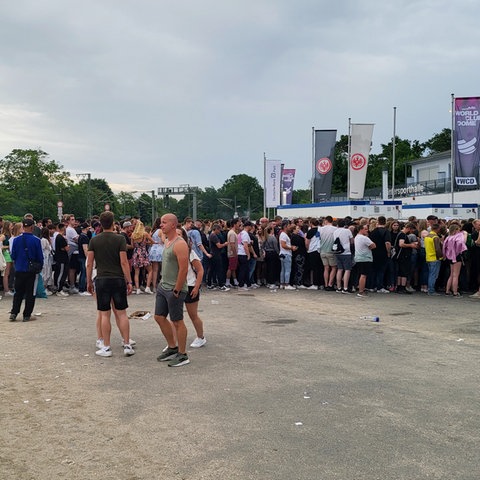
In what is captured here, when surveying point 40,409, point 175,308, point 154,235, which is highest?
point 154,235

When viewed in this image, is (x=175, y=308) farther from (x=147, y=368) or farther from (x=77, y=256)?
(x=77, y=256)

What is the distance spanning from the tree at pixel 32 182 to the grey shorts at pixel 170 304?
63525mm

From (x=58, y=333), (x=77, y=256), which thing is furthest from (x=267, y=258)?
(x=58, y=333)

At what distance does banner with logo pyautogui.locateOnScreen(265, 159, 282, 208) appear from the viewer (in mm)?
39469

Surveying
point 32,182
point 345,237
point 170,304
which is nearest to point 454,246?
point 345,237

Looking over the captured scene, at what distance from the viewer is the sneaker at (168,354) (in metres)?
7.35

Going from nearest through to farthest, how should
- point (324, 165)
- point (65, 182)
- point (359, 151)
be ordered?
1. point (359, 151)
2. point (324, 165)
3. point (65, 182)

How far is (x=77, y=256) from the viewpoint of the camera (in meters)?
14.5

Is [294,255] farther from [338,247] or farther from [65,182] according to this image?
[65,182]

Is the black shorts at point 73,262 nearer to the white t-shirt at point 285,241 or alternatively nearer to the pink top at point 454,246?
the white t-shirt at point 285,241

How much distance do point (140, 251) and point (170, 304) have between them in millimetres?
7435

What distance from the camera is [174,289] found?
23.0 ft

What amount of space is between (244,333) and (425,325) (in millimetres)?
3576

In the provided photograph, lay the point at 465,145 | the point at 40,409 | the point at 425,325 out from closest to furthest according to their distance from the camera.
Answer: the point at 40,409 < the point at 425,325 < the point at 465,145
